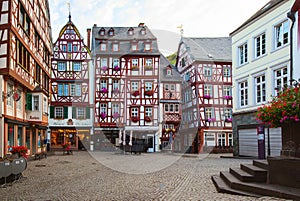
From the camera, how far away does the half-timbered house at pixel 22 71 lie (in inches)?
650

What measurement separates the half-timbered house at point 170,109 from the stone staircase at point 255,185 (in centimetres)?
2502

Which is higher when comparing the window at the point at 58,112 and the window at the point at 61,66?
the window at the point at 61,66

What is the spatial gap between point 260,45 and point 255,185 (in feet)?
46.1

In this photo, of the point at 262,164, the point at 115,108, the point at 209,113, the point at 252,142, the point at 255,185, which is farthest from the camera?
the point at 115,108

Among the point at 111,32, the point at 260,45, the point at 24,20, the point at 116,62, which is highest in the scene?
the point at 111,32

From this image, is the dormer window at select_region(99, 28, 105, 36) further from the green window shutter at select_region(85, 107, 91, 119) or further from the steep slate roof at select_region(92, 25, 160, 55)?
the green window shutter at select_region(85, 107, 91, 119)

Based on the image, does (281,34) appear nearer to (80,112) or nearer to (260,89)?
(260,89)

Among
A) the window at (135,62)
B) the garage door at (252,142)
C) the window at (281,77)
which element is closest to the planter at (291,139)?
the window at (281,77)

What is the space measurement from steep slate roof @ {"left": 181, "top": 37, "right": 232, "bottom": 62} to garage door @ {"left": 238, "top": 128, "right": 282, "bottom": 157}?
11.9m

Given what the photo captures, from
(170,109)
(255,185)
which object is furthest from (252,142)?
(170,109)

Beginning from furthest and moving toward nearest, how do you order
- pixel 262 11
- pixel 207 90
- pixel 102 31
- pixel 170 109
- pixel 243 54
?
pixel 102 31
pixel 170 109
pixel 207 90
pixel 243 54
pixel 262 11

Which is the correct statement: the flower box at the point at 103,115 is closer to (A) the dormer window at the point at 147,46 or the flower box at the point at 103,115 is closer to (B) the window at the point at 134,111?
(B) the window at the point at 134,111

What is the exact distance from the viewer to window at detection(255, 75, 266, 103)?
19469 millimetres

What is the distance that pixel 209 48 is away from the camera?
3388cm
